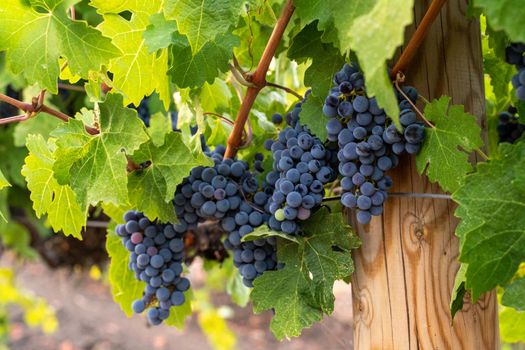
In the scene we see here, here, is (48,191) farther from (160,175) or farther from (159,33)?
(159,33)

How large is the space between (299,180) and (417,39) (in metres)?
0.35

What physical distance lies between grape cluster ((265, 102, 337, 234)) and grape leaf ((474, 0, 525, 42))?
1.69 ft

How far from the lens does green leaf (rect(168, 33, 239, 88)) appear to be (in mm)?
1314

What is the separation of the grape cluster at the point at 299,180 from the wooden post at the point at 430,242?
15 centimetres

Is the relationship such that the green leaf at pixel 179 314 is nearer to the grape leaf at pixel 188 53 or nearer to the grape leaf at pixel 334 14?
the grape leaf at pixel 188 53

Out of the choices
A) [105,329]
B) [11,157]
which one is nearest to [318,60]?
[11,157]

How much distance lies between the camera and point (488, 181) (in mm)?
1057

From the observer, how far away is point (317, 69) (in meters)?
1.34

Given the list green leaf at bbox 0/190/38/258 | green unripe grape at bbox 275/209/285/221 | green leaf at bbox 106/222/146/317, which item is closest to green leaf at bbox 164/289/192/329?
green leaf at bbox 106/222/146/317

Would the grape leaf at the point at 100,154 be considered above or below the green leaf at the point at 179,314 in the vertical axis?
above

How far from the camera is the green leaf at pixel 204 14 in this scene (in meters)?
1.10

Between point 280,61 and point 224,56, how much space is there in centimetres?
64

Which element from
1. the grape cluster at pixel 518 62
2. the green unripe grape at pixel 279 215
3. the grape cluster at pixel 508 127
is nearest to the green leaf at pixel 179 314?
the green unripe grape at pixel 279 215

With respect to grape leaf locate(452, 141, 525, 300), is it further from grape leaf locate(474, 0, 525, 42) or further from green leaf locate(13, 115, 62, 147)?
green leaf locate(13, 115, 62, 147)
